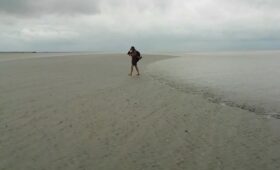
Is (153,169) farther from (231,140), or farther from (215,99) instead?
(215,99)

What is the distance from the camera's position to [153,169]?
6.48 metres

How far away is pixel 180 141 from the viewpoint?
26.7 ft

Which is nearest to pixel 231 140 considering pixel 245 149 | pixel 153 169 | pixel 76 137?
pixel 245 149

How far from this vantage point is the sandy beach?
6.80 meters

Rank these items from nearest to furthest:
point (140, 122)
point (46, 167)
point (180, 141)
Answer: point (46, 167), point (180, 141), point (140, 122)

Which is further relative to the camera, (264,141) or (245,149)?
(264,141)

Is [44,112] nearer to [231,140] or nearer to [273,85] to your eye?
[231,140]

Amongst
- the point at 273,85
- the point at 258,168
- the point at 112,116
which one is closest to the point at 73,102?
the point at 112,116

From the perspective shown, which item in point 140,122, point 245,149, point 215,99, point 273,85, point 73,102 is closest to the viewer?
point 245,149

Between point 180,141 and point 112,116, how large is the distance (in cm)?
302

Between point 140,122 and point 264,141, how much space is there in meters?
3.29

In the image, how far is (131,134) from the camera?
864cm

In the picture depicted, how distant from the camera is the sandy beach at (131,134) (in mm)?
6801

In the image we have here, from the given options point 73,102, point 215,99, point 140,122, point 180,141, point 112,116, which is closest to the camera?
point 180,141
